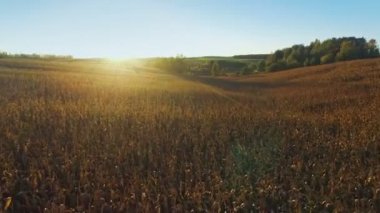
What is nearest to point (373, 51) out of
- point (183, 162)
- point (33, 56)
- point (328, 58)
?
point (328, 58)

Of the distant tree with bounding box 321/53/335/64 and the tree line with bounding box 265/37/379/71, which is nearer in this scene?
the tree line with bounding box 265/37/379/71

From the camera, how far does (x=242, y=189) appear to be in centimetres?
639

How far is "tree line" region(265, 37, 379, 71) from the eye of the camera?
2371 inches

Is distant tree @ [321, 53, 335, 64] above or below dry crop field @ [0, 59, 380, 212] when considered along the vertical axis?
below

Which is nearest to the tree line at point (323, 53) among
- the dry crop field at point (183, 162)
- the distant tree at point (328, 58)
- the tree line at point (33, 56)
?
the distant tree at point (328, 58)

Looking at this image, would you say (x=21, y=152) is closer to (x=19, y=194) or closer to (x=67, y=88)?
(x=19, y=194)

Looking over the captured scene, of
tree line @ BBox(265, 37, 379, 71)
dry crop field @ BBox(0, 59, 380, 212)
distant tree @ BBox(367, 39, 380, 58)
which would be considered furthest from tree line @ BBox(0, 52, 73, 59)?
dry crop field @ BBox(0, 59, 380, 212)

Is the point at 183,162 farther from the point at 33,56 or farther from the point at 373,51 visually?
the point at 33,56

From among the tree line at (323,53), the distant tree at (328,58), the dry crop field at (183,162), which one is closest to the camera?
the dry crop field at (183,162)

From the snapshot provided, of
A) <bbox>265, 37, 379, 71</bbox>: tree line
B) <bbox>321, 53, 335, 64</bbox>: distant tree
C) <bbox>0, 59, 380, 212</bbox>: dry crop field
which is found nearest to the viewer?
<bbox>0, 59, 380, 212</bbox>: dry crop field

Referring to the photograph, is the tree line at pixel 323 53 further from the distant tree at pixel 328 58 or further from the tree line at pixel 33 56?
the tree line at pixel 33 56

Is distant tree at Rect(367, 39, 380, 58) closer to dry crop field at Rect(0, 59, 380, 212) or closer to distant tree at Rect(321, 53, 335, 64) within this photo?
distant tree at Rect(321, 53, 335, 64)

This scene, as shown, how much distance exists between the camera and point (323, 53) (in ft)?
217

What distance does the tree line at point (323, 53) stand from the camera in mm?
60219
